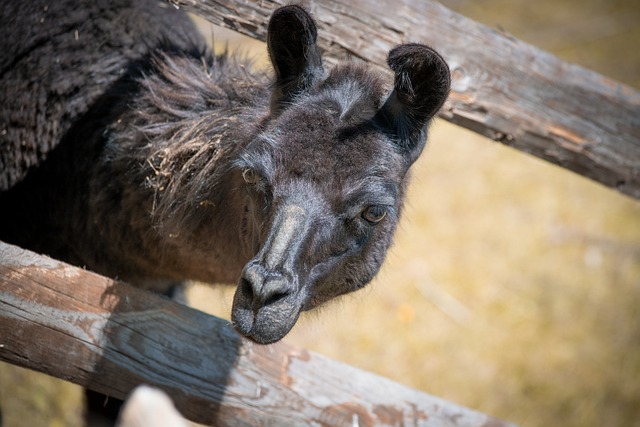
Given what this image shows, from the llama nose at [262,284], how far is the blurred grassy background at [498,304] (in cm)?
228

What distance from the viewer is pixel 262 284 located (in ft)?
7.26

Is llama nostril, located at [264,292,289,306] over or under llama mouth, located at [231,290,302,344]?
over

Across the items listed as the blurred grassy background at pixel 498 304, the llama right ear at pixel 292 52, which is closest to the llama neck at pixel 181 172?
the llama right ear at pixel 292 52

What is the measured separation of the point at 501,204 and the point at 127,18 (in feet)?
17.9

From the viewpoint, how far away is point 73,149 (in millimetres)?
3283

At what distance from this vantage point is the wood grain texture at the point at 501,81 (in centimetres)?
300

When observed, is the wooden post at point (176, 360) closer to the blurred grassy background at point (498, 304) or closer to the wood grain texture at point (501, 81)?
the wood grain texture at point (501, 81)

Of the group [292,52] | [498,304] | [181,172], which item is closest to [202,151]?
[181,172]

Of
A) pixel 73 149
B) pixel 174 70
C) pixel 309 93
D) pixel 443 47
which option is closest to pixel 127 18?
pixel 174 70

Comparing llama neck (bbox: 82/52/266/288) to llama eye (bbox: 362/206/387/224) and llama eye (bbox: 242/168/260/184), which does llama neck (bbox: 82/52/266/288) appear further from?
llama eye (bbox: 362/206/387/224)

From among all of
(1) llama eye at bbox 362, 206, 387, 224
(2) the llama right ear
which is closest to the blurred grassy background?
(2) the llama right ear

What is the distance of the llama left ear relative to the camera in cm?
242

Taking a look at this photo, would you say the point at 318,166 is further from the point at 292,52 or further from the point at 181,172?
the point at 181,172

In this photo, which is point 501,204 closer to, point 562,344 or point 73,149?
point 562,344
